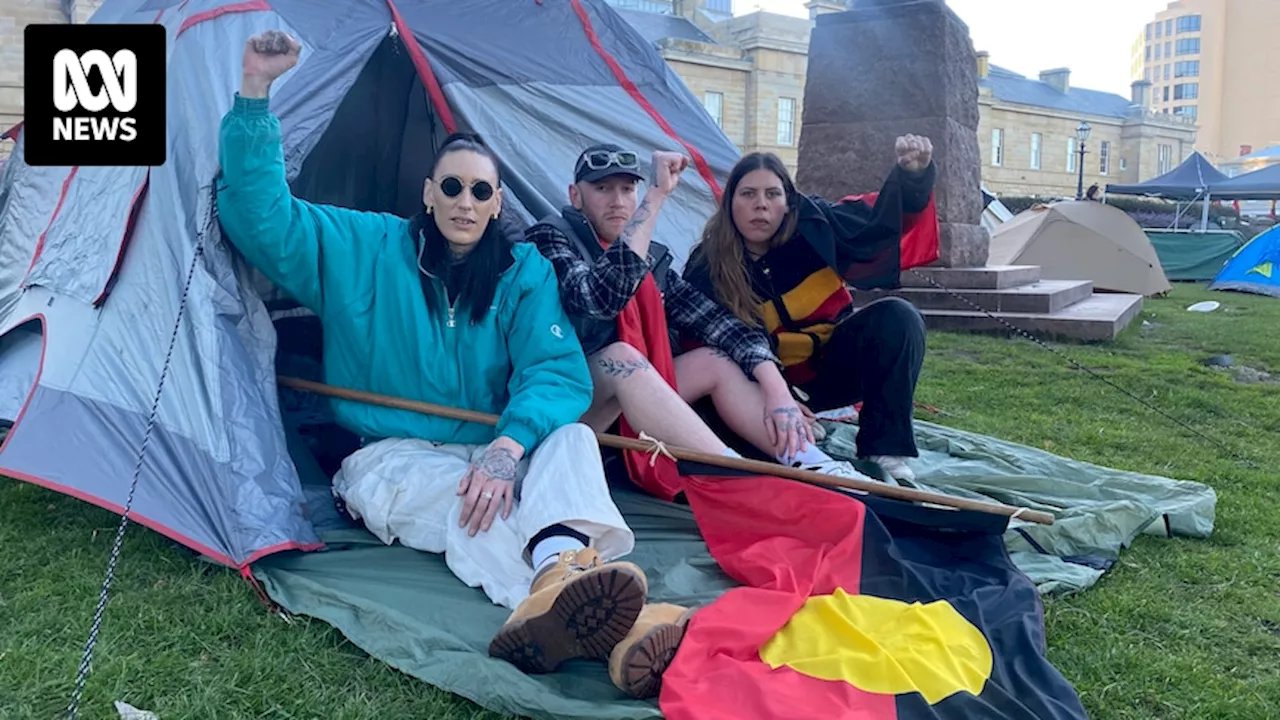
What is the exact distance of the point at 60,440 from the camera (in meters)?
2.88

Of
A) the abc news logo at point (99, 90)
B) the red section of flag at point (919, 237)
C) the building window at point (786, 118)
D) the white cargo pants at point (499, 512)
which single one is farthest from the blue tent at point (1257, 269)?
the building window at point (786, 118)

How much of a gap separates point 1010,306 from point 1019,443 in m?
3.56

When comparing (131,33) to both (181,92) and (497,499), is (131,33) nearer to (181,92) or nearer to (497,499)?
(181,92)

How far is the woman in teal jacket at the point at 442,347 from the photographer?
96.0 inches

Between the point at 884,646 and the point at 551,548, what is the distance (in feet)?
2.48

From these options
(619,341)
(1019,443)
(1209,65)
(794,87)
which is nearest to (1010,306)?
(1019,443)

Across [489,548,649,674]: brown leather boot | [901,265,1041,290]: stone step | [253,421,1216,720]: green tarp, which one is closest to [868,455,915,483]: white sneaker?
[253,421,1216,720]: green tarp

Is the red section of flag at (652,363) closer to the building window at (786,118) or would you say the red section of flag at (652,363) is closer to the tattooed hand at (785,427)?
the tattooed hand at (785,427)

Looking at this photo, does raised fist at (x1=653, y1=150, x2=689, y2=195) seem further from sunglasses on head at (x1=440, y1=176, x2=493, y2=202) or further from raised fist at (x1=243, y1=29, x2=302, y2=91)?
raised fist at (x1=243, y1=29, x2=302, y2=91)

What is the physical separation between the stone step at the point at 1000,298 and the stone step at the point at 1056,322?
0.09 metres

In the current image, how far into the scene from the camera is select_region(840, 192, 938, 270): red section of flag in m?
3.41

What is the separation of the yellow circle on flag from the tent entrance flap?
2904 millimetres

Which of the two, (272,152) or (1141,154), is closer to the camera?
(272,152)

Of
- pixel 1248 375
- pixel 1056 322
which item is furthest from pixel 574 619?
pixel 1056 322
